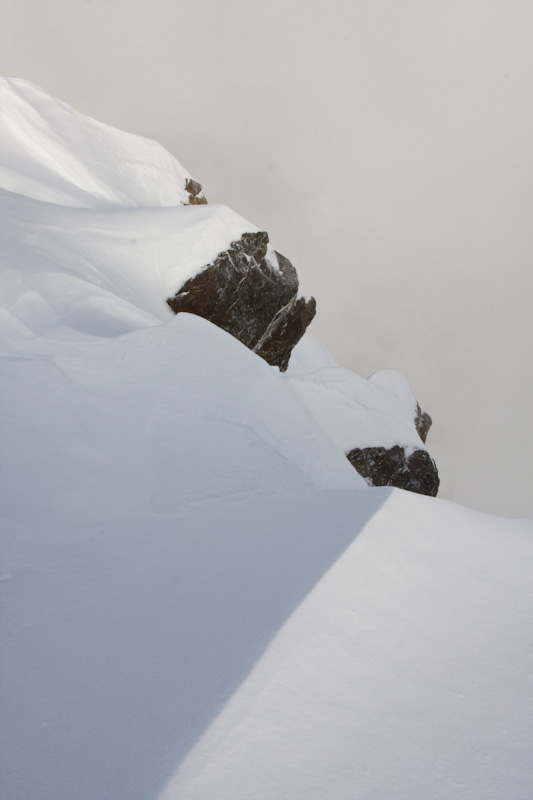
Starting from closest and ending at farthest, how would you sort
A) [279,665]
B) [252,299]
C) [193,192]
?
[279,665] < [252,299] < [193,192]

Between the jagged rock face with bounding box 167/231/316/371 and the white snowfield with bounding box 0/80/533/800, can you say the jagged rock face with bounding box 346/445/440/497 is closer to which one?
the jagged rock face with bounding box 167/231/316/371

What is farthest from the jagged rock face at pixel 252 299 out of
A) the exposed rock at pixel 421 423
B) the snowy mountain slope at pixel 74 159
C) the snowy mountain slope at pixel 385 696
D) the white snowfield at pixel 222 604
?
the snowy mountain slope at pixel 385 696

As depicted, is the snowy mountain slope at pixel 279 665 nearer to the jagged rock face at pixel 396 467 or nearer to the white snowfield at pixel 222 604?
the white snowfield at pixel 222 604

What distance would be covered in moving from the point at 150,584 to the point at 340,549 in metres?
0.83

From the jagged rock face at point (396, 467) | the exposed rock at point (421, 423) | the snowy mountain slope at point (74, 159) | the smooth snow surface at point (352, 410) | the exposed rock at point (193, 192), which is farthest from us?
the exposed rock at point (421, 423)

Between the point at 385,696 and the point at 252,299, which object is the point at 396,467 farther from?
the point at 385,696

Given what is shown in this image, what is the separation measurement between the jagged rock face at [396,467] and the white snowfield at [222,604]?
6609mm

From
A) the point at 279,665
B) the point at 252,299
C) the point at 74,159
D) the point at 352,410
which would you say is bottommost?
the point at 279,665

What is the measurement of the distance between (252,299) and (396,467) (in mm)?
5104

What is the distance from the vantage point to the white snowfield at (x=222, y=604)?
1.55 meters

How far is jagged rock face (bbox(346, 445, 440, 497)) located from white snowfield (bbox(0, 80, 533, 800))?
661cm

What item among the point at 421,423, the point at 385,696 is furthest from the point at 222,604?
the point at 421,423

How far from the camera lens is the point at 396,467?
13.4m

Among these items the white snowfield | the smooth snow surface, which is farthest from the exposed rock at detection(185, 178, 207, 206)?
the white snowfield
